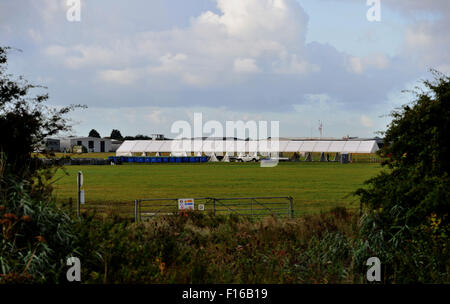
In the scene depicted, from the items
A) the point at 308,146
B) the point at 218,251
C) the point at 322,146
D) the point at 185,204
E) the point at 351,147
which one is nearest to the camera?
the point at 218,251

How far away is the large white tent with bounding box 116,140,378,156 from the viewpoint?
334 feet

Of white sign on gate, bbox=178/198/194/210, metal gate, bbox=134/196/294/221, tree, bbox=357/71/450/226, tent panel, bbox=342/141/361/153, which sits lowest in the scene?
metal gate, bbox=134/196/294/221

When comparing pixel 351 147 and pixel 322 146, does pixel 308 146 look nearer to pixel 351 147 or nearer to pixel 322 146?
pixel 322 146

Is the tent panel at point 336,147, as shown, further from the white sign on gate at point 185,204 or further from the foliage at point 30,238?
the foliage at point 30,238

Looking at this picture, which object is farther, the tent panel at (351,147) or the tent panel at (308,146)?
the tent panel at (308,146)

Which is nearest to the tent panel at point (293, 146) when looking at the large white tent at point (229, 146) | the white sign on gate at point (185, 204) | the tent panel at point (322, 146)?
the large white tent at point (229, 146)

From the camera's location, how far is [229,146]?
106 meters

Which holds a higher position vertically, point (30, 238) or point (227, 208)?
point (30, 238)

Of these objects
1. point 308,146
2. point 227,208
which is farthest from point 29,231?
point 308,146

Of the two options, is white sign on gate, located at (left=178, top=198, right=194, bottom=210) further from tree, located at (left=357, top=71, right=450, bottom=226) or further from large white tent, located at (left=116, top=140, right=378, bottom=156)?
large white tent, located at (left=116, top=140, right=378, bottom=156)

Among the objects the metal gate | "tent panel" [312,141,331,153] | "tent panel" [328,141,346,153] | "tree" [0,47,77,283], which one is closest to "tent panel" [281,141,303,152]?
"tent panel" [312,141,331,153]

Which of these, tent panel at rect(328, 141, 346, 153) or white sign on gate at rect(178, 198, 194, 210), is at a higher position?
tent panel at rect(328, 141, 346, 153)

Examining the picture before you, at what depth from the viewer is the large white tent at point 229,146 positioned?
10185 centimetres
